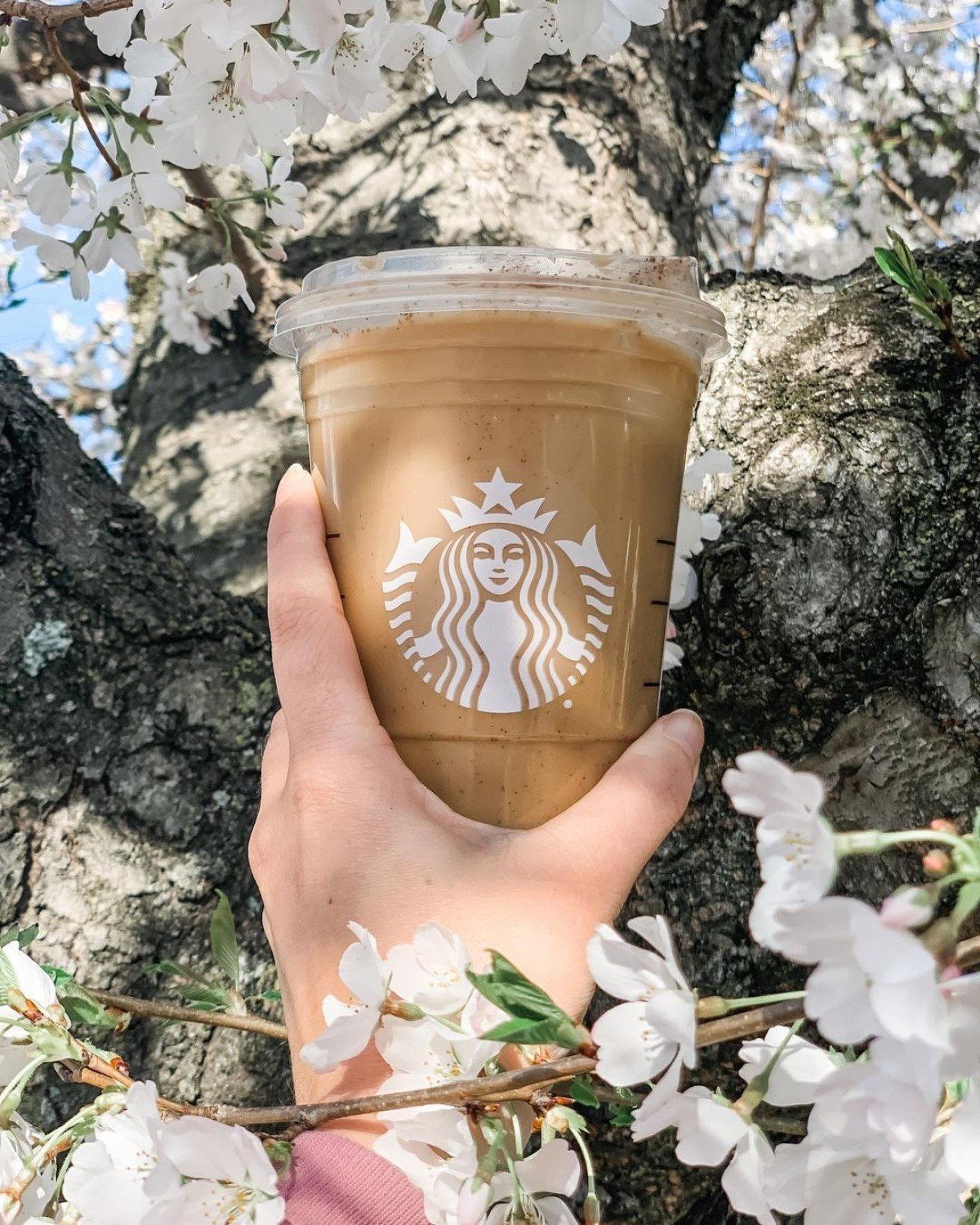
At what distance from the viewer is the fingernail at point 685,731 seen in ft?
4.06

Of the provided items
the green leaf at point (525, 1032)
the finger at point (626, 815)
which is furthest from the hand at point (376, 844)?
the green leaf at point (525, 1032)

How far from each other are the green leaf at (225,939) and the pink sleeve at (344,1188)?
375 mm

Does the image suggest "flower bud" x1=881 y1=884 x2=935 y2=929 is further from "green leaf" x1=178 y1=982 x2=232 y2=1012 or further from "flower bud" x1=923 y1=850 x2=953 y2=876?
"green leaf" x1=178 y1=982 x2=232 y2=1012

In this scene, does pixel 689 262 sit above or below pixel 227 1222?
above

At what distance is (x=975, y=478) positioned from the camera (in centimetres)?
143

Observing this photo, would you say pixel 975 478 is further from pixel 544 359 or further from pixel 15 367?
pixel 15 367

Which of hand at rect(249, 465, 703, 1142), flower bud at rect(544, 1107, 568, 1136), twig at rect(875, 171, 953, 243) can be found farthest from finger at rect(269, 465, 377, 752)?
twig at rect(875, 171, 953, 243)

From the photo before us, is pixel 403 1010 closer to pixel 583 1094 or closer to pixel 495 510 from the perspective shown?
pixel 583 1094

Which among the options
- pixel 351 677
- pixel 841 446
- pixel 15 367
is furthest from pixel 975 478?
pixel 15 367

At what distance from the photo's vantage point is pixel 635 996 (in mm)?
739

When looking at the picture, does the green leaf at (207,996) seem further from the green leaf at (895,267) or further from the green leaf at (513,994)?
the green leaf at (895,267)

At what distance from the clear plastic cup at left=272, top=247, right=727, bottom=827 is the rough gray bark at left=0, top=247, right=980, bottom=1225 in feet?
1.07

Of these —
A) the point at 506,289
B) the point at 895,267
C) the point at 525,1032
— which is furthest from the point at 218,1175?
the point at 895,267

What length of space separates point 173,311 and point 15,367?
700 millimetres
